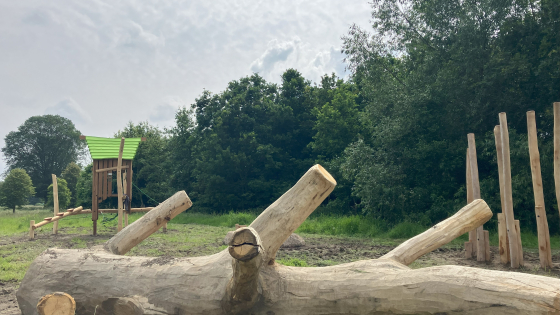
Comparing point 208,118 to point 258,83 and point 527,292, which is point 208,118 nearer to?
point 258,83

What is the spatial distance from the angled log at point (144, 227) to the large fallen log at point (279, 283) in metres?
0.62

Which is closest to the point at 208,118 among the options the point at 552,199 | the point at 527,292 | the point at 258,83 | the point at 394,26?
the point at 258,83

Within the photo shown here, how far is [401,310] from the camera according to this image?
3.18m

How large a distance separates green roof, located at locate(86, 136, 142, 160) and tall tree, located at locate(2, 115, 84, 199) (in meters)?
38.9

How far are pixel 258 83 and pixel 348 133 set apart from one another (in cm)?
889

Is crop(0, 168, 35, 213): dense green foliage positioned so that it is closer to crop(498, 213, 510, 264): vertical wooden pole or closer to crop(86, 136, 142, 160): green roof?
crop(86, 136, 142, 160): green roof

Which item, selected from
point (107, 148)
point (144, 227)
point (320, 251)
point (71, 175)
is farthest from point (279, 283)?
point (71, 175)

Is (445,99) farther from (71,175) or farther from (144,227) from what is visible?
(71,175)

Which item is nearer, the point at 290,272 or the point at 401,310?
the point at 401,310

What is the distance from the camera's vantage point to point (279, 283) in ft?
11.4

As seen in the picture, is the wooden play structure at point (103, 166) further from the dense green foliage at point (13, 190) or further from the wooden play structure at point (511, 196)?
the dense green foliage at point (13, 190)

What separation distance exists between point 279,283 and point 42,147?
54310mm

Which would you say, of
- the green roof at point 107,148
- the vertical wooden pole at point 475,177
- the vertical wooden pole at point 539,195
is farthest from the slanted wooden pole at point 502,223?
the green roof at point 107,148

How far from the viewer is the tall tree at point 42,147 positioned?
156 ft
